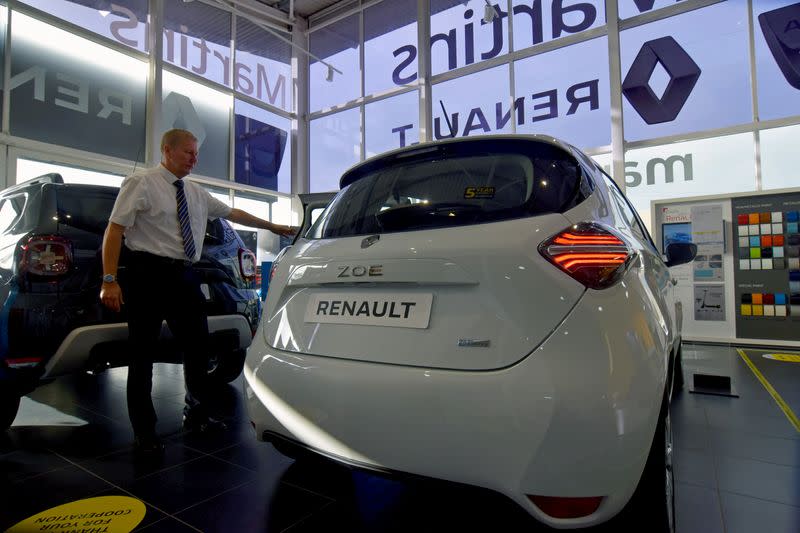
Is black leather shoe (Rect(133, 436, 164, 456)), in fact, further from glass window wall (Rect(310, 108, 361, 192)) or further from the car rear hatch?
glass window wall (Rect(310, 108, 361, 192))

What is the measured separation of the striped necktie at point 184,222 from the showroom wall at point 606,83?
20.5 ft

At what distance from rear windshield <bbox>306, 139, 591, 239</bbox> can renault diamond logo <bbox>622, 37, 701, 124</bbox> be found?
6.71m

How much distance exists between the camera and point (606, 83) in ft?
24.1

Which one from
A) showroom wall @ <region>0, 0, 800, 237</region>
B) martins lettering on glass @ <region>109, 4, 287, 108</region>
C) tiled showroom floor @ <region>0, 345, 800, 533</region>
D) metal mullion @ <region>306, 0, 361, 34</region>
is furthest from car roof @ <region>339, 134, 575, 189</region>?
metal mullion @ <region>306, 0, 361, 34</region>

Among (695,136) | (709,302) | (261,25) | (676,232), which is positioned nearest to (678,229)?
(676,232)

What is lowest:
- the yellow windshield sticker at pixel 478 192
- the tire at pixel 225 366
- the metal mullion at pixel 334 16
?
the tire at pixel 225 366

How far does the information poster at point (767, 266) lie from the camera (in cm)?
534

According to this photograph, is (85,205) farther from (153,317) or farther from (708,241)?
(708,241)

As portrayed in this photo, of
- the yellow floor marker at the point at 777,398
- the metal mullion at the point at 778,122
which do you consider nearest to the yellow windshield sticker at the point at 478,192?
the yellow floor marker at the point at 777,398

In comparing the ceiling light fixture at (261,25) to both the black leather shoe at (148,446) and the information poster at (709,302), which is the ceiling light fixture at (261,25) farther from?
the black leather shoe at (148,446)

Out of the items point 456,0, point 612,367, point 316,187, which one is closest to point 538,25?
point 456,0

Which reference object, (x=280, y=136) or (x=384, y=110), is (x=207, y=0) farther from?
(x=384, y=110)

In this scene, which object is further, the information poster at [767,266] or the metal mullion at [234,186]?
the metal mullion at [234,186]

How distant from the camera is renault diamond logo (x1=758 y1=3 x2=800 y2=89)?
6078mm
